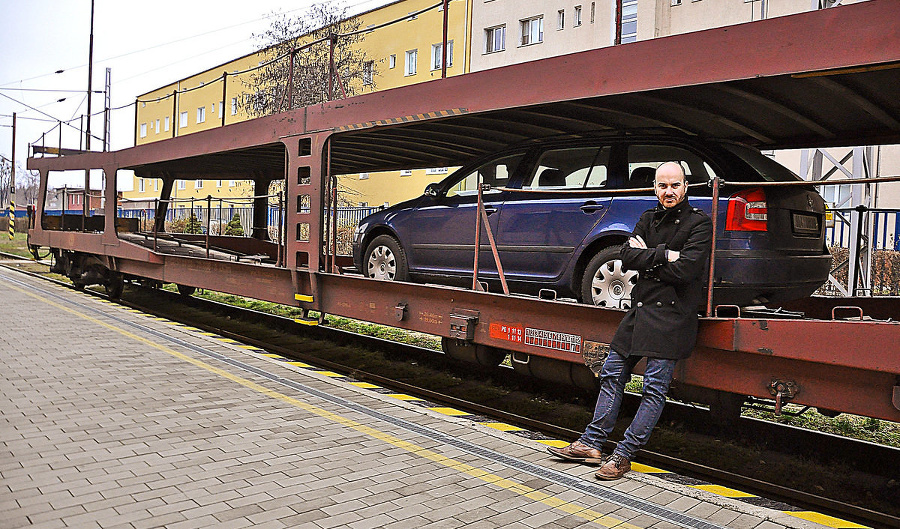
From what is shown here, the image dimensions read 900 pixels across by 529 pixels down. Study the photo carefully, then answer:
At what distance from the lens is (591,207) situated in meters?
5.83

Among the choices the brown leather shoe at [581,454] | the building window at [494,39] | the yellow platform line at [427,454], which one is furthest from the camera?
the building window at [494,39]

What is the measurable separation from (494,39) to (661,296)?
2578 cm

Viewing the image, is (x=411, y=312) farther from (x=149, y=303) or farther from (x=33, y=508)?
(x=149, y=303)

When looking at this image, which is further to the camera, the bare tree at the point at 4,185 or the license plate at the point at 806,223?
the bare tree at the point at 4,185

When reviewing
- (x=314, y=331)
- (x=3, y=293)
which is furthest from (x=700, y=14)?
(x=3, y=293)

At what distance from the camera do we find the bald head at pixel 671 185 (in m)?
4.44

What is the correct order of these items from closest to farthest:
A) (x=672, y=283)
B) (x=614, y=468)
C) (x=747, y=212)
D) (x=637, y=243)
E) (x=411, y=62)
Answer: (x=672, y=283) < (x=637, y=243) < (x=614, y=468) < (x=747, y=212) < (x=411, y=62)

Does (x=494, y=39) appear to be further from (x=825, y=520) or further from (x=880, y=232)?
(x=825, y=520)

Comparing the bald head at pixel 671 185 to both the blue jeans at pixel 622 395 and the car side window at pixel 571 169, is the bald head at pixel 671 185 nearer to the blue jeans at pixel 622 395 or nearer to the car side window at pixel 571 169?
the blue jeans at pixel 622 395

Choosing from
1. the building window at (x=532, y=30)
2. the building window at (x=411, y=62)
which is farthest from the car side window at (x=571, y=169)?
the building window at (x=411, y=62)

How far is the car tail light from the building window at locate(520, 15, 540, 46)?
22.8m

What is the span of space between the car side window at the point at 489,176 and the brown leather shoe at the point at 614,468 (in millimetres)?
2936

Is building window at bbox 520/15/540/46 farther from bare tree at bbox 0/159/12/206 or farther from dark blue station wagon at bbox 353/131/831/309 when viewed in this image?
bare tree at bbox 0/159/12/206

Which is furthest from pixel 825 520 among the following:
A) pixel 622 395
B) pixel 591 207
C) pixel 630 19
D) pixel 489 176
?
pixel 630 19
